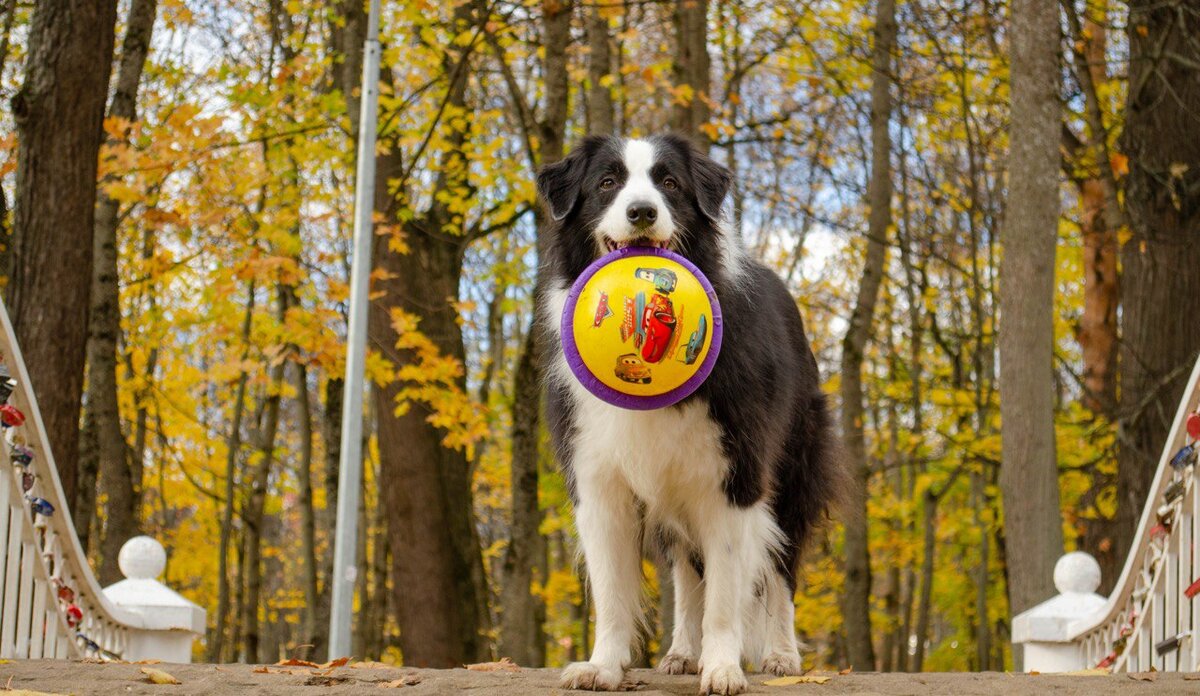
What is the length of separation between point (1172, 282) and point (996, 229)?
8.43 metres

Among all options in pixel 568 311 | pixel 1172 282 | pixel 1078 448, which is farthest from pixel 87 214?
pixel 1078 448

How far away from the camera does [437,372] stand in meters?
12.3

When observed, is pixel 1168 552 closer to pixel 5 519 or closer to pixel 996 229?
pixel 5 519

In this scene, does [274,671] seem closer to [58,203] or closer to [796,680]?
[796,680]

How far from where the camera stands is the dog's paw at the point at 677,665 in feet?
17.1

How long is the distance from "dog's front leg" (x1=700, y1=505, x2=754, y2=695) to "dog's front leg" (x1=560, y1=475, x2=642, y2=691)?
292mm

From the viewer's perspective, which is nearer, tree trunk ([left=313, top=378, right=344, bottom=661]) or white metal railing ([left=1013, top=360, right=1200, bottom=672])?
white metal railing ([left=1013, top=360, right=1200, bottom=672])

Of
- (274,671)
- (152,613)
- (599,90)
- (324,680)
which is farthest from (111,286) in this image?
(324,680)

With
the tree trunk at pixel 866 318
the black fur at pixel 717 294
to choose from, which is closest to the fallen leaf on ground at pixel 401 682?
the black fur at pixel 717 294

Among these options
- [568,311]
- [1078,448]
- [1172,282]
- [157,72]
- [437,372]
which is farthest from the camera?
[1078,448]

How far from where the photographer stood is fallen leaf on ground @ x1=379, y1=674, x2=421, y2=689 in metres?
4.32

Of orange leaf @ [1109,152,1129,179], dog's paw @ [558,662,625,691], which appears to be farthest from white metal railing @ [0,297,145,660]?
orange leaf @ [1109,152,1129,179]

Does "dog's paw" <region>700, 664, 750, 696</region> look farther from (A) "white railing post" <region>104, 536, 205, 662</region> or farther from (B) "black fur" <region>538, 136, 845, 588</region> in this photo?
(A) "white railing post" <region>104, 536, 205, 662</region>

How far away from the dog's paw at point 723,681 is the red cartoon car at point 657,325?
1.10 meters
